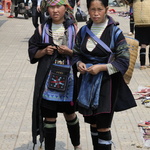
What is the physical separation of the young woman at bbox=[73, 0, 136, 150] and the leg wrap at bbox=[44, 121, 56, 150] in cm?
52

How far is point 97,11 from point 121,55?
0.42 m

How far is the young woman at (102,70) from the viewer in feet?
14.2

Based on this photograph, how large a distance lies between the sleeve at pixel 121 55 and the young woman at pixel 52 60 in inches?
20.7

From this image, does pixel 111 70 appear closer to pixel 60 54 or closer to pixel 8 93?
pixel 60 54

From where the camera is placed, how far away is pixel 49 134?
490cm

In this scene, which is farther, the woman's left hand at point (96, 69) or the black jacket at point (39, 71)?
the black jacket at point (39, 71)

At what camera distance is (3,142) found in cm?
568

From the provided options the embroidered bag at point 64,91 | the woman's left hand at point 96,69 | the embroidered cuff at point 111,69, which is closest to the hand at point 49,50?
the embroidered bag at point 64,91

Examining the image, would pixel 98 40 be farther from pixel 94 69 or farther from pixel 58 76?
pixel 58 76

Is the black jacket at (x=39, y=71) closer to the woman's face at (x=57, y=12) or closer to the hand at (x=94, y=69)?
the woman's face at (x=57, y=12)

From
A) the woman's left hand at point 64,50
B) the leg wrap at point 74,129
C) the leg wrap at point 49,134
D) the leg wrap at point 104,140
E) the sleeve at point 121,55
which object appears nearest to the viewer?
the sleeve at point 121,55

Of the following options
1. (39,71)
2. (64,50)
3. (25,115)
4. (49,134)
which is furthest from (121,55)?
(25,115)

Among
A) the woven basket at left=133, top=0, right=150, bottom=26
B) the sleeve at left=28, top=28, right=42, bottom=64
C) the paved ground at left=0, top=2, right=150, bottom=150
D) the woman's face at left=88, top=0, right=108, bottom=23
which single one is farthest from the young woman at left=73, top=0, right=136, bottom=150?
the woven basket at left=133, top=0, right=150, bottom=26

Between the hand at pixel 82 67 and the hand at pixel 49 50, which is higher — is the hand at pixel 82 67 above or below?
below
